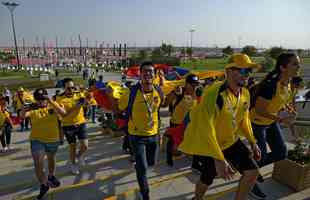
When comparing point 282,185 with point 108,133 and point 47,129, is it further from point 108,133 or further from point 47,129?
point 108,133

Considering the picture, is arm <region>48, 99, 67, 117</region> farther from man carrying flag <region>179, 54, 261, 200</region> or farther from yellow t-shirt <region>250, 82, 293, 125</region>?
yellow t-shirt <region>250, 82, 293, 125</region>

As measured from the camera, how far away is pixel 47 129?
163 inches

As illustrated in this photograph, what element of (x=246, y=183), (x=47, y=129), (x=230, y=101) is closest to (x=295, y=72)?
(x=230, y=101)

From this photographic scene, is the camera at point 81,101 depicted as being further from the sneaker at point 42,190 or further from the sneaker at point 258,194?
Answer: the sneaker at point 258,194

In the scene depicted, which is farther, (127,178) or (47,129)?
(127,178)

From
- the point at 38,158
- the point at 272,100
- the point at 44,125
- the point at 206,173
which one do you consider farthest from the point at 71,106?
the point at 272,100

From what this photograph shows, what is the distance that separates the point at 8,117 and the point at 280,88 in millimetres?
6048

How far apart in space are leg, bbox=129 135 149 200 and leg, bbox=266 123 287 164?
1619 millimetres

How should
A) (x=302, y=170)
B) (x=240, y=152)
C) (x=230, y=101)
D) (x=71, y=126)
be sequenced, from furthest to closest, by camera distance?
(x=71, y=126)
(x=302, y=170)
(x=240, y=152)
(x=230, y=101)

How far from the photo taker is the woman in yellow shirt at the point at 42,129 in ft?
13.4

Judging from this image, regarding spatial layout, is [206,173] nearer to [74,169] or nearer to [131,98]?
[131,98]

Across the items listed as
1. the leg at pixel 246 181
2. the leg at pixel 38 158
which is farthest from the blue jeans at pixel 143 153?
the leg at pixel 38 158

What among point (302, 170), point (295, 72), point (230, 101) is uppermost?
point (295, 72)

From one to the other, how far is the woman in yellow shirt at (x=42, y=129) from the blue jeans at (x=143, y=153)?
117 centimetres
